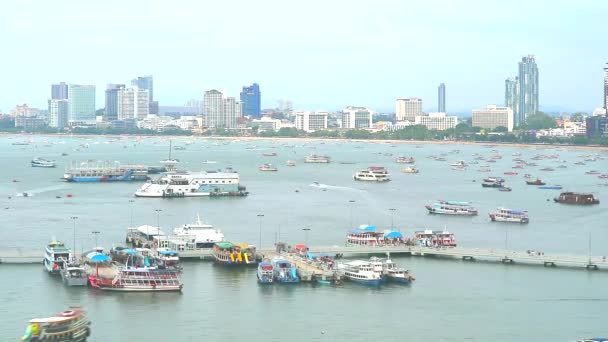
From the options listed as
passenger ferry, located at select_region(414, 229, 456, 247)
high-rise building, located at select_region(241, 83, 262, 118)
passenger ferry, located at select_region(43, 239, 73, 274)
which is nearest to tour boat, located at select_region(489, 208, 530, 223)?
passenger ferry, located at select_region(414, 229, 456, 247)

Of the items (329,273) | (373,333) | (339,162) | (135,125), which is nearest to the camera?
(373,333)

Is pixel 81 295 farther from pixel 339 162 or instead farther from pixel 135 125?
pixel 135 125

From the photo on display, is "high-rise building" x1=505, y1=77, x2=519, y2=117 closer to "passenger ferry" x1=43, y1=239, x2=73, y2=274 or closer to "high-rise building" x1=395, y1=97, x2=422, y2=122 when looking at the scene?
"high-rise building" x1=395, y1=97, x2=422, y2=122

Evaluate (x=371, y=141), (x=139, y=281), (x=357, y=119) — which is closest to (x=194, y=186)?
(x=139, y=281)

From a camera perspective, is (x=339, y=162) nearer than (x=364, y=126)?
Yes

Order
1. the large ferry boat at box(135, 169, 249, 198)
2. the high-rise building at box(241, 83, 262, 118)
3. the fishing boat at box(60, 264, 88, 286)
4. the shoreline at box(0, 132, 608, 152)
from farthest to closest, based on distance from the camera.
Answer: the high-rise building at box(241, 83, 262, 118) → the shoreline at box(0, 132, 608, 152) → the large ferry boat at box(135, 169, 249, 198) → the fishing boat at box(60, 264, 88, 286)

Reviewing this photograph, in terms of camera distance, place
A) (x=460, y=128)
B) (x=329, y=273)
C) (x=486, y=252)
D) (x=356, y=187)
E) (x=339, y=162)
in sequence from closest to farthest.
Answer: (x=329, y=273) < (x=486, y=252) < (x=356, y=187) < (x=339, y=162) < (x=460, y=128)

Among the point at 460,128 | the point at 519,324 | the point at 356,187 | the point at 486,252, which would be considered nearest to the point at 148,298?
the point at 519,324
